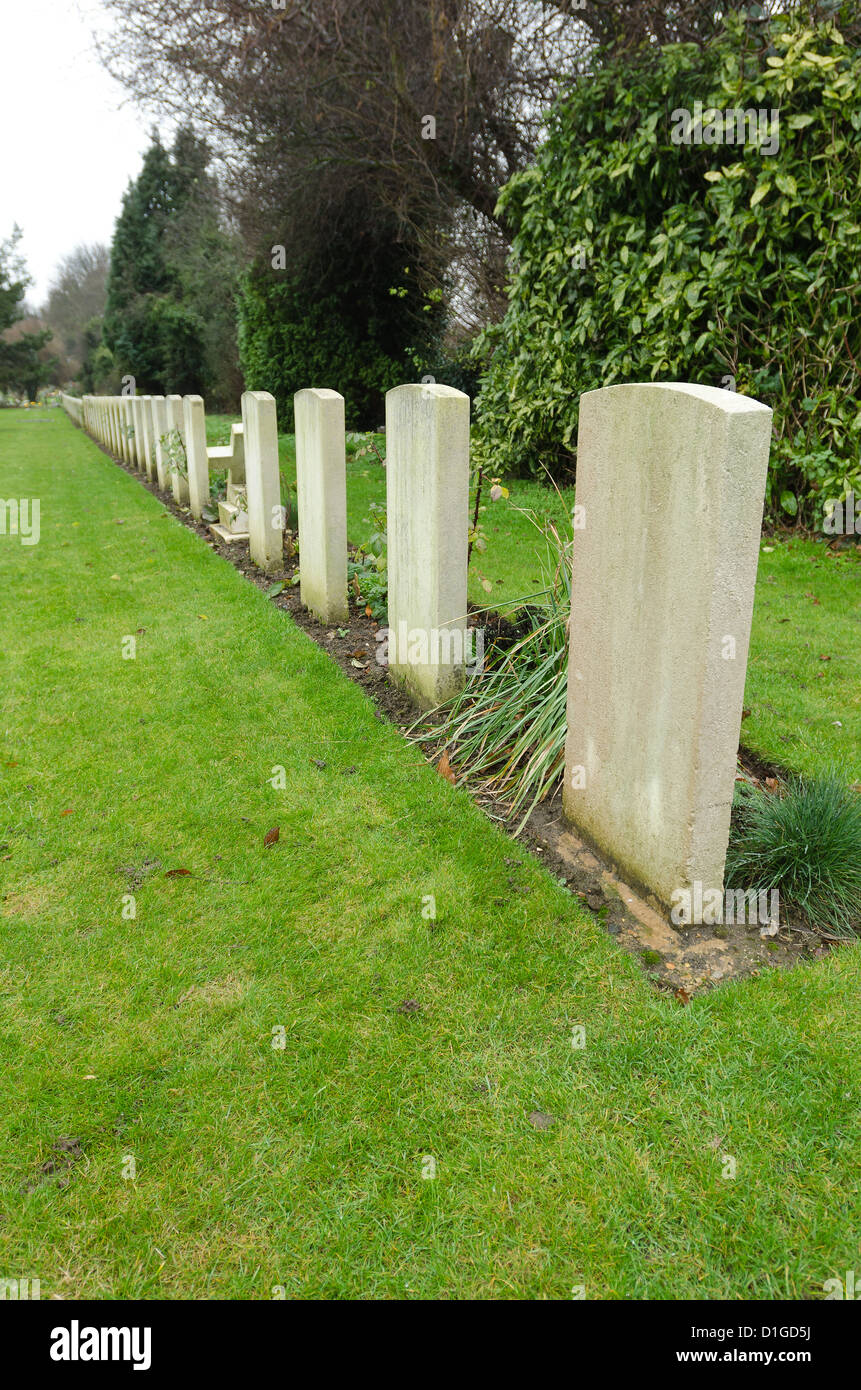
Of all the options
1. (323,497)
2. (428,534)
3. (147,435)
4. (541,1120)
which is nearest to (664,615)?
(541,1120)

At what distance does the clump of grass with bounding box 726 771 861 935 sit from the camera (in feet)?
9.83

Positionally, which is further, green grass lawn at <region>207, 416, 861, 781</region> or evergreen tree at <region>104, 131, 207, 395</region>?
evergreen tree at <region>104, 131, 207, 395</region>

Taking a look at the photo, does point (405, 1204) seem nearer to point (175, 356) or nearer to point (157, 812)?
point (157, 812)

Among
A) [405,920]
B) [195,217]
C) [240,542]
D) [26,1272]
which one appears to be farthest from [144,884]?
[195,217]

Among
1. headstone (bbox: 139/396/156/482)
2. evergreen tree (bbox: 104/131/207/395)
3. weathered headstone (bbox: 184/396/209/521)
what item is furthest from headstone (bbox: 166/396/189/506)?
evergreen tree (bbox: 104/131/207/395)

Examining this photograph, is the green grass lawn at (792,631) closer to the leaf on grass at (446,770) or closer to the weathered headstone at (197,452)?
the leaf on grass at (446,770)

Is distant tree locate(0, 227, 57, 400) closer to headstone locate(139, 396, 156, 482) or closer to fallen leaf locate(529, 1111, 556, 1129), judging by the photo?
headstone locate(139, 396, 156, 482)

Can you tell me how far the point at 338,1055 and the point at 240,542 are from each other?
22.8 feet

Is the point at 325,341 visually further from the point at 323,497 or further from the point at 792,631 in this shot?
the point at 792,631

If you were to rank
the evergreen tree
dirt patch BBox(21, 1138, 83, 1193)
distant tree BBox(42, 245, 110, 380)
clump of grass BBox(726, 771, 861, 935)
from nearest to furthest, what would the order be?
1. dirt patch BBox(21, 1138, 83, 1193)
2. clump of grass BBox(726, 771, 861, 935)
3. the evergreen tree
4. distant tree BBox(42, 245, 110, 380)

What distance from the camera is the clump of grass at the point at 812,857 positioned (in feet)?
9.83

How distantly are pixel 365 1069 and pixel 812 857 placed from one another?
1721 millimetres

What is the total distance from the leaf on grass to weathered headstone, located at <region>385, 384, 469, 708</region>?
47 centimetres

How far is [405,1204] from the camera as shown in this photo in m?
2.01
